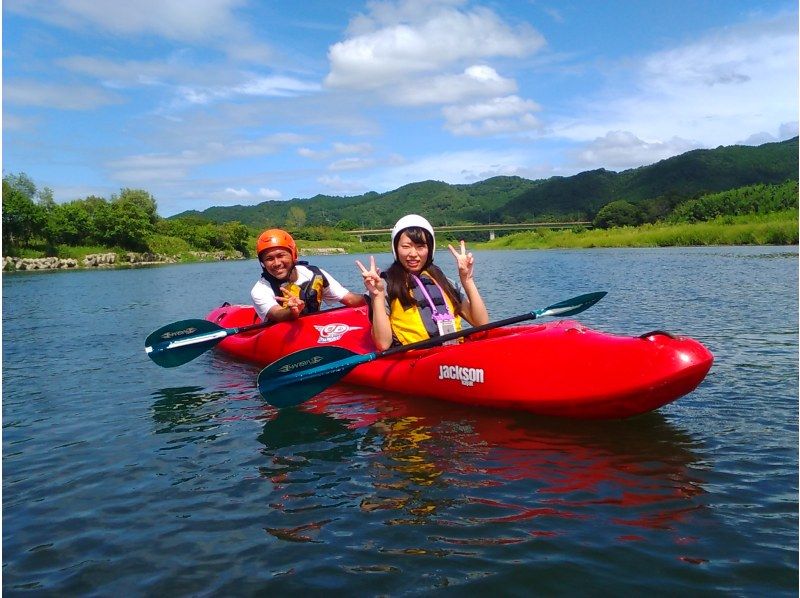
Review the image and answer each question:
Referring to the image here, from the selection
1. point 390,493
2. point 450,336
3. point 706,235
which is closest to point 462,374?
point 450,336

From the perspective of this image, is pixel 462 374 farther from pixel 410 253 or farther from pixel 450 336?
pixel 410 253

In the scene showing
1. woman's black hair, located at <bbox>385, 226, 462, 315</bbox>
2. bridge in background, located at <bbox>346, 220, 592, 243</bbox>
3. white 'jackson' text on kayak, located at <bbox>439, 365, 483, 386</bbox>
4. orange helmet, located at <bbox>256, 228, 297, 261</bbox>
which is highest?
bridge in background, located at <bbox>346, 220, 592, 243</bbox>

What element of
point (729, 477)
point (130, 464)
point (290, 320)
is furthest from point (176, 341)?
point (729, 477)

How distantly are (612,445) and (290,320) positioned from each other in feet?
16.5

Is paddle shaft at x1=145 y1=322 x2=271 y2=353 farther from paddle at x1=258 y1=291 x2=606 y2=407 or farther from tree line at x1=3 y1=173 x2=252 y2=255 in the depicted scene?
tree line at x1=3 y1=173 x2=252 y2=255

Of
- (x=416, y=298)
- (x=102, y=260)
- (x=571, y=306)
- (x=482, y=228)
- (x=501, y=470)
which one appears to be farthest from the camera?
(x=482, y=228)

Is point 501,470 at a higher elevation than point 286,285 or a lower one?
lower

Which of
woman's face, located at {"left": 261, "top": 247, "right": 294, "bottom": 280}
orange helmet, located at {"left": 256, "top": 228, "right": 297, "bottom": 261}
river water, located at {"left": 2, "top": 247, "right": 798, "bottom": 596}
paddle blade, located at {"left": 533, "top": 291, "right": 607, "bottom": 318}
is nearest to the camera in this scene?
river water, located at {"left": 2, "top": 247, "right": 798, "bottom": 596}

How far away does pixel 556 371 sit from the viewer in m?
5.67

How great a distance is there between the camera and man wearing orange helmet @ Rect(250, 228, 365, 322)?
842 centimetres

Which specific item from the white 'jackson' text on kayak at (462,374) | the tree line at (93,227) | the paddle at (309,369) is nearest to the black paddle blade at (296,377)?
the paddle at (309,369)

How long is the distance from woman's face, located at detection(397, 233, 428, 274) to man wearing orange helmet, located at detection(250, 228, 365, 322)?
2.04 metres

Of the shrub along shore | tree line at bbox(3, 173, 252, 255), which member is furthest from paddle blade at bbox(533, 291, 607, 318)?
tree line at bbox(3, 173, 252, 255)

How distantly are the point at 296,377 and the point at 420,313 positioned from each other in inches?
58.9
